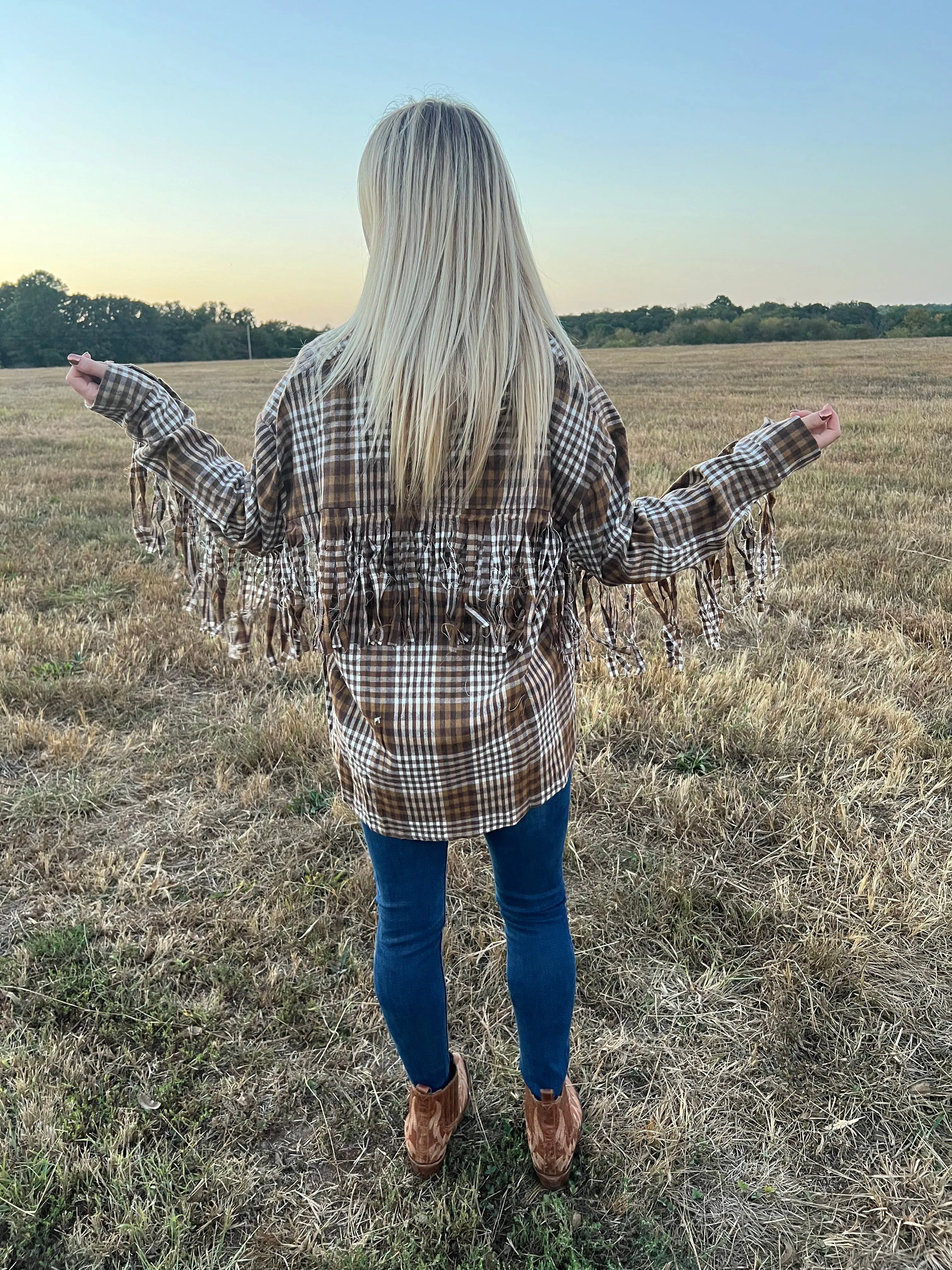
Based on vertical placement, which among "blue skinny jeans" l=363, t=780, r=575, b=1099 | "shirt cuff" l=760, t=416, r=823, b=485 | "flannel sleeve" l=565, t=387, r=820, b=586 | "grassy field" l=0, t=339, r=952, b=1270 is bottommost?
"grassy field" l=0, t=339, r=952, b=1270

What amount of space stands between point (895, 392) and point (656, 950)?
18.7 m

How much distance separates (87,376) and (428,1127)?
1.97 m

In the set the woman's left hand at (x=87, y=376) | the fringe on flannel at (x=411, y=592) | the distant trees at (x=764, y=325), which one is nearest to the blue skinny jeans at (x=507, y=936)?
the fringe on flannel at (x=411, y=592)

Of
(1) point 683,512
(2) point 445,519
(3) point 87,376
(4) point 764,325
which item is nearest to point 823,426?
(1) point 683,512

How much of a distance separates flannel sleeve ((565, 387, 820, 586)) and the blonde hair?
293 millimetres

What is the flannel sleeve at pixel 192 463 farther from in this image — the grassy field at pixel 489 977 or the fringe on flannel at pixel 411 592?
the grassy field at pixel 489 977

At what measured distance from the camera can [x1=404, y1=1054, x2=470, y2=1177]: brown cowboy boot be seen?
6.91 ft

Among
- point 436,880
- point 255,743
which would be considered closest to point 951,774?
point 436,880

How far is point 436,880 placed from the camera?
71.9 inches

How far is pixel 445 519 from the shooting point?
5.46ft

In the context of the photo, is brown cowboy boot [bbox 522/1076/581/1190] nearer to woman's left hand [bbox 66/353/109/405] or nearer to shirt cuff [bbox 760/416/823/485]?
shirt cuff [bbox 760/416/823/485]

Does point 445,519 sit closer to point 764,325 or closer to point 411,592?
point 411,592

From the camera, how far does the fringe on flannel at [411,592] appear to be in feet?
5.55

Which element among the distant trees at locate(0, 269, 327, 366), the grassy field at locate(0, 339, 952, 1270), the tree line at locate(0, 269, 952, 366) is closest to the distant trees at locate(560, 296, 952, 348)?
the tree line at locate(0, 269, 952, 366)
